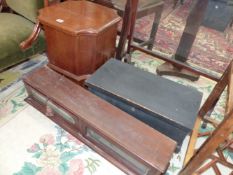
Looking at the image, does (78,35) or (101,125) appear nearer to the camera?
(101,125)

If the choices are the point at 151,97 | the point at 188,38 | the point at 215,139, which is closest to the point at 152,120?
the point at 151,97

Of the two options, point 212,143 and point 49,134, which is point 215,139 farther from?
point 49,134

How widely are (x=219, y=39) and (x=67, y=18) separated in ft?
3.88

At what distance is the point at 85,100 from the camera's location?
1.08 metres

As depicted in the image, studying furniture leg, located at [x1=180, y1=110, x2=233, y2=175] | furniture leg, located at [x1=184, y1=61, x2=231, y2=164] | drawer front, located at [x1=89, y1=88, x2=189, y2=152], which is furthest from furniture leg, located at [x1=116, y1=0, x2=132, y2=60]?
furniture leg, located at [x1=180, y1=110, x2=233, y2=175]

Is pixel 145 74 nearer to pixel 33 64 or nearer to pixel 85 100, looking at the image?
pixel 85 100

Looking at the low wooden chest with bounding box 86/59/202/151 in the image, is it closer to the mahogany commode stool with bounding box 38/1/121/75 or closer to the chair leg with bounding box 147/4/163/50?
the mahogany commode stool with bounding box 38/1/121/75

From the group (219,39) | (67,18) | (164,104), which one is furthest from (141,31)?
(164,104)

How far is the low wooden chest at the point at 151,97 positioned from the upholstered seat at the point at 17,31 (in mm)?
499

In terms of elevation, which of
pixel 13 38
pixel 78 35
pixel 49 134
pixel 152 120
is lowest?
pixel 49 134

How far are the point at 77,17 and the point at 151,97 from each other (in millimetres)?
617

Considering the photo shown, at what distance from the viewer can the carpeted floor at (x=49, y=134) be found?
3.39 ft

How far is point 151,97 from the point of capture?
3.49 feet

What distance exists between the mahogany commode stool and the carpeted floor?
1.13 ft
